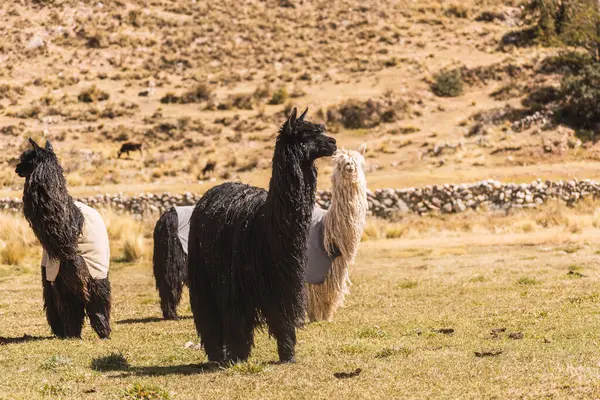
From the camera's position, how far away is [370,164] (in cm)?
3362

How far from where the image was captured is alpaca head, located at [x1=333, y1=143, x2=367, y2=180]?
9375mm

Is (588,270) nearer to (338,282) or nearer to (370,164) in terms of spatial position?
(338,282)

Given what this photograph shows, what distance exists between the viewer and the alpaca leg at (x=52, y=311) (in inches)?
356

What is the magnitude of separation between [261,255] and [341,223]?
289cm

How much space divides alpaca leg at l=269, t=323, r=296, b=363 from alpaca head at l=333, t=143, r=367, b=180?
2851 millimetres

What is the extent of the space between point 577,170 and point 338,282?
21304mm

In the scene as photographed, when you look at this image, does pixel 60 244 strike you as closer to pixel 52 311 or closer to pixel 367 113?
pixel 52 311

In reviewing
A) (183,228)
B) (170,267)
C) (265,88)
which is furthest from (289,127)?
(265,88)

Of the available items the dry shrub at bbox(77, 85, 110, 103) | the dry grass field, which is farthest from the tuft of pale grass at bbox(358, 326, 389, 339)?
the dry shrub at bbox(77, 85, 110, 103)

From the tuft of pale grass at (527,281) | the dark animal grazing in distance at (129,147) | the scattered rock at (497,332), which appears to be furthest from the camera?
the dark animal grazing in distance at (129,147)

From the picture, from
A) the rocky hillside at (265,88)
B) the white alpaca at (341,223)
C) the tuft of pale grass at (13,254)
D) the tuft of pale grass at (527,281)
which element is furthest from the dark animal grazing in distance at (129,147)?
the white alpaca at (341,223)

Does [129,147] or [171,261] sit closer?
[171,261]

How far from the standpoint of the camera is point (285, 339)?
22.6ft

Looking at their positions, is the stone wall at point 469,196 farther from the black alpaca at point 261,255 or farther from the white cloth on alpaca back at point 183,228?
the black alpaca at point 261,255
